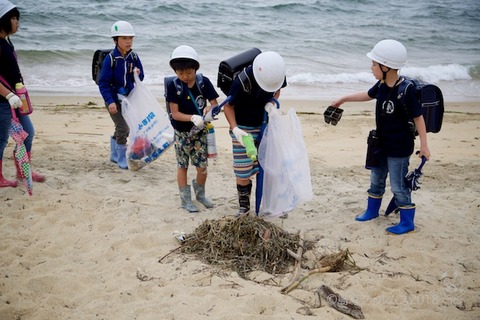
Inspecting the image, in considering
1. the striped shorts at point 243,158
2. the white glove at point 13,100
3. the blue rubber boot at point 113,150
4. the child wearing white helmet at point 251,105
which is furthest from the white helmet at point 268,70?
the blue rubber boot at point 113,150

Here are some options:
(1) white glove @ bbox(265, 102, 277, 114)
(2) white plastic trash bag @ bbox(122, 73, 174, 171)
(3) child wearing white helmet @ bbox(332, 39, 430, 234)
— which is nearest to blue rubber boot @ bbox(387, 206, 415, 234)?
(3) child wearing white helmet @ bbox(332, 39, 430, 234)

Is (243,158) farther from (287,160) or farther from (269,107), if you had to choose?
(269,107)

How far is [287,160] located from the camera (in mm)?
3695

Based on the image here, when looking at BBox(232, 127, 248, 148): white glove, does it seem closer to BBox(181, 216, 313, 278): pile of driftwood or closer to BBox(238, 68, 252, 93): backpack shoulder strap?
BBox(238, 68, 252, 93): backpack shoulder strap

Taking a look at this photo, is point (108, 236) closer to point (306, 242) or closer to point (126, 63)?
point (306, 242)

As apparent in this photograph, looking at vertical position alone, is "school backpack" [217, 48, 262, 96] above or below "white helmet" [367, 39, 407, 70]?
below

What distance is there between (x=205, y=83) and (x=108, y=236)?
1.56m

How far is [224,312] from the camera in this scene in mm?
2684

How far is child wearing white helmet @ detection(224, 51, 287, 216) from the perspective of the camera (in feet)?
11.2

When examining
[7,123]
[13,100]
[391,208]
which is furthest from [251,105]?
[7,123]

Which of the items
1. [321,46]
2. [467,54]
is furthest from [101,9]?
[467,54]

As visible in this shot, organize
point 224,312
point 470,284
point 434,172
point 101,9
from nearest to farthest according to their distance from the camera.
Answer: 1. point 224,312
2. point 470,284
3. point 434,172
4. point 101,9

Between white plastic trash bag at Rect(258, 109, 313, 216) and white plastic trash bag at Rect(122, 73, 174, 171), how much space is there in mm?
1389

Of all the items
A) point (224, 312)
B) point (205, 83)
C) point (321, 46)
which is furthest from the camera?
point (321, 46)
